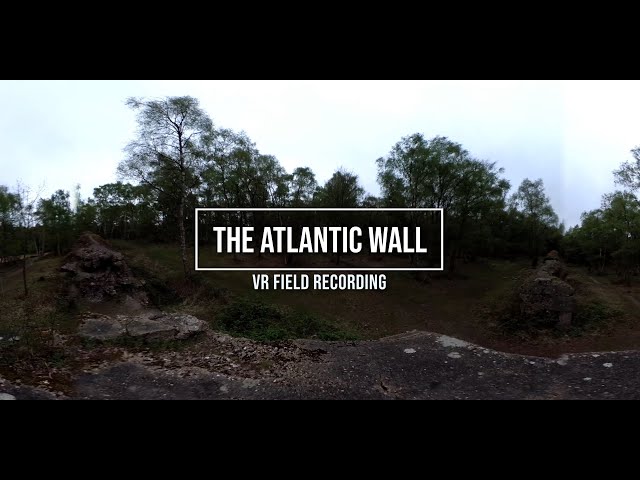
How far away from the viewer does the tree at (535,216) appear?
11633 millimetres

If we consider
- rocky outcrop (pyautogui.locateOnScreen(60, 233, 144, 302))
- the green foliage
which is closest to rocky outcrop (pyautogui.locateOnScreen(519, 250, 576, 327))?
the green foliage

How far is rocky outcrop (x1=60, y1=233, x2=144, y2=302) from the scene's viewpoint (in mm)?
10180

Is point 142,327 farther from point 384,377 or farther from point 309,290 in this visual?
point 384,377

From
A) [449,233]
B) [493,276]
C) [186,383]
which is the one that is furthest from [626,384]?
[186,383]

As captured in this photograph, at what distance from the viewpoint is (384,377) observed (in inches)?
266

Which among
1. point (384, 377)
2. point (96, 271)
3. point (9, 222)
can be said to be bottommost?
point (384, 377)

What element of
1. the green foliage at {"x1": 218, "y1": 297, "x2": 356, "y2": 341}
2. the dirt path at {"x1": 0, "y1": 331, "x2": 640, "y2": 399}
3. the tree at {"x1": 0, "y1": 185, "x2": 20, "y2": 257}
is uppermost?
the tree at {"x1": 0, "y1": 185, "x2": 20, "y2": 257}

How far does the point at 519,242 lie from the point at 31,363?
17.4 metres

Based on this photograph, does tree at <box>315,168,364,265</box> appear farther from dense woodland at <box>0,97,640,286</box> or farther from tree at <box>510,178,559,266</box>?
tree at <box>510,178,559,266</box>

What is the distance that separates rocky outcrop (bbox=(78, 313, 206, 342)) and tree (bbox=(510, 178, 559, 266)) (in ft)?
43.2

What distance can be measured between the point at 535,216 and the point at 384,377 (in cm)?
1079

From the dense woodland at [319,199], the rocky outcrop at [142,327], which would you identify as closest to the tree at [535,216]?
the dense woodland at [319,199]

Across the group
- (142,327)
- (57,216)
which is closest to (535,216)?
(142,327)

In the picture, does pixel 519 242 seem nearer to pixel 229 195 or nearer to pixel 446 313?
pixel 446 313
